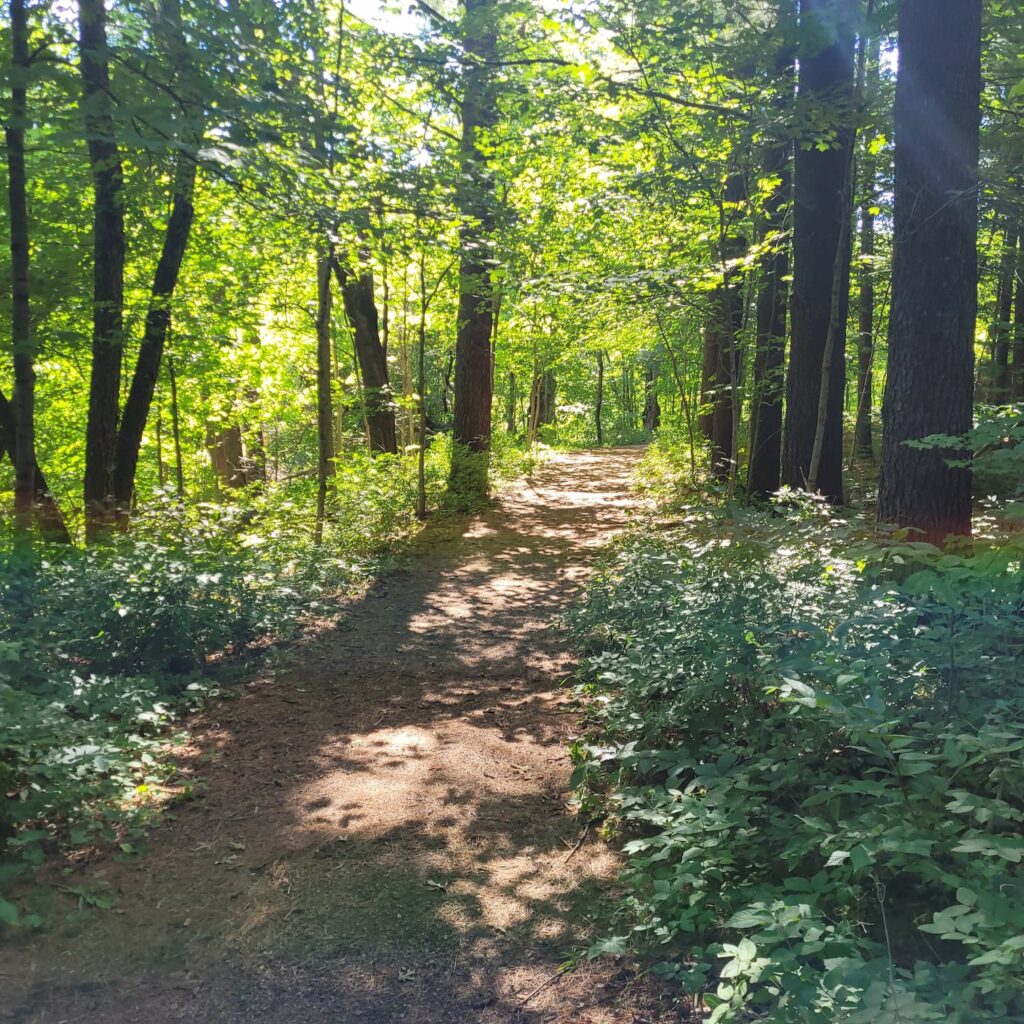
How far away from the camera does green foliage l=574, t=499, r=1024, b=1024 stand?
1.96 metres

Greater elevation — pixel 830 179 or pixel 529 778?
pixel 830 179

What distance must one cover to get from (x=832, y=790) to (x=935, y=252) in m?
4.40

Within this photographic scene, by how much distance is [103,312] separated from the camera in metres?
8.04

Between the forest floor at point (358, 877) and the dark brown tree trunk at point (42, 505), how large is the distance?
334 centimetres

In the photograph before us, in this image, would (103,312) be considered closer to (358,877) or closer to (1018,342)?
(358,877)

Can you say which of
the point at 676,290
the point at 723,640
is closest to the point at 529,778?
the point at 723,640

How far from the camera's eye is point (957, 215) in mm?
5215

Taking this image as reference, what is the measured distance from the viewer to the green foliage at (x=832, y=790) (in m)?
1.96

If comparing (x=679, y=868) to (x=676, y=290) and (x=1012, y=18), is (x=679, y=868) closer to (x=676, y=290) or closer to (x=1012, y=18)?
(x=1012, y=18)

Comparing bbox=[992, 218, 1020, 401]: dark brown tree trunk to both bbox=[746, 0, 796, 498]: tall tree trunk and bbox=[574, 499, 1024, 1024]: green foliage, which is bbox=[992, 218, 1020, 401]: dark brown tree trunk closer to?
bbox=[746, 0, 796, 498]: tall tree trunk

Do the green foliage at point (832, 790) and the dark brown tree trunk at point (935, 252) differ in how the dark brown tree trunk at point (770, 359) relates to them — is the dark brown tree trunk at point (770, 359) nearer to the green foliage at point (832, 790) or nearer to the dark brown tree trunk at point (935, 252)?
the dark brown tree trunk at point (935, 252)

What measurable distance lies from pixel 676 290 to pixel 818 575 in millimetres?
6503

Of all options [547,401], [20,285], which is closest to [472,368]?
[20,285]

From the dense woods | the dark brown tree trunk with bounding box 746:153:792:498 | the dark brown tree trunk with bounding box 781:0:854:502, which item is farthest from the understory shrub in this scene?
the dark brown tree trunk with bounding box 746:153:792:498
